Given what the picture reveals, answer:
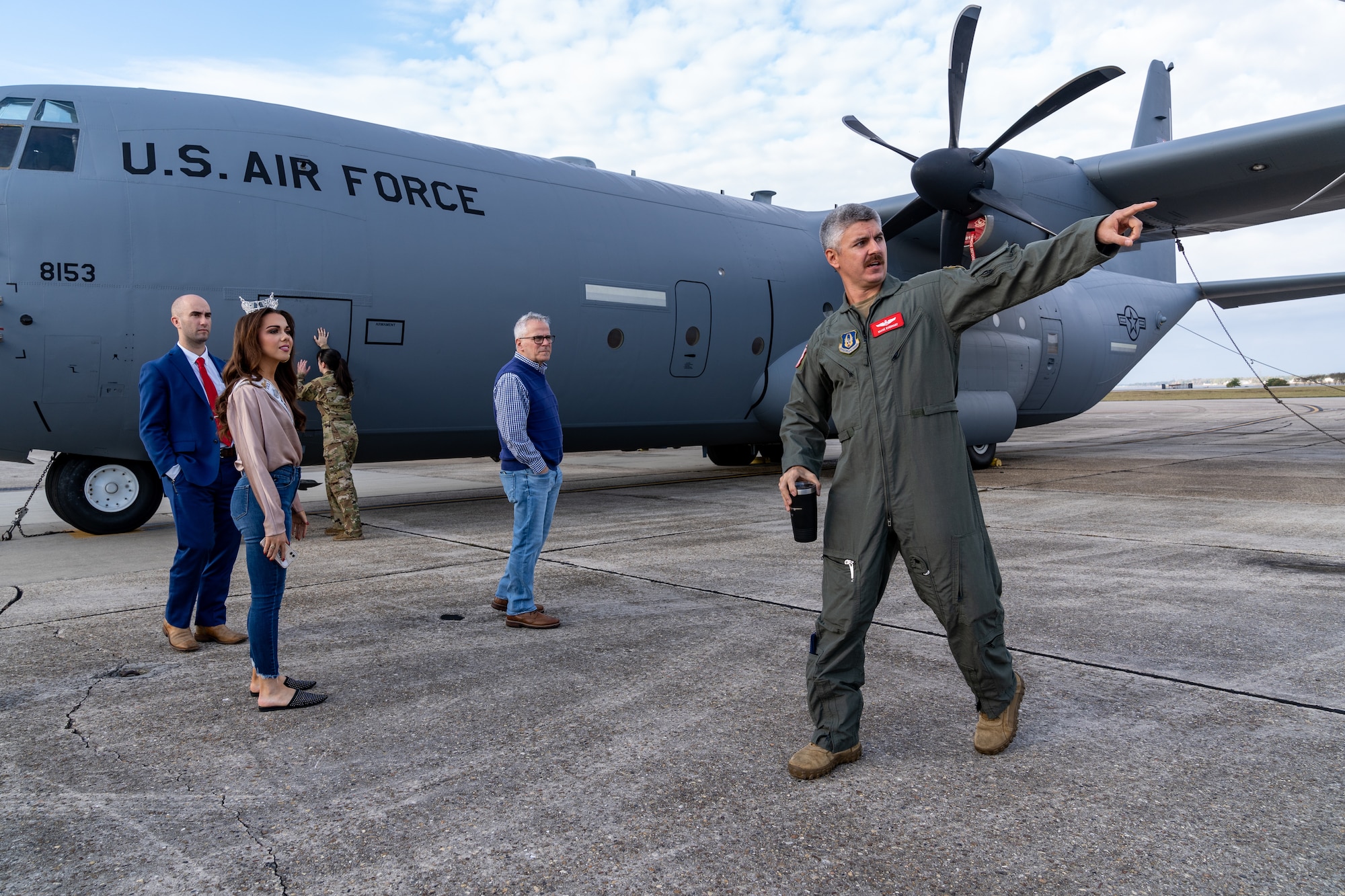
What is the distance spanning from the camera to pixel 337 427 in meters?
7.80

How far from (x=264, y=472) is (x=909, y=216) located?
1023 centimetres

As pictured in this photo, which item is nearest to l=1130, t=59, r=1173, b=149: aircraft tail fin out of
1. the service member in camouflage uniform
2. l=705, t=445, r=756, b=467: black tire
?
l=705, t=445, r=756, b=467: black tire

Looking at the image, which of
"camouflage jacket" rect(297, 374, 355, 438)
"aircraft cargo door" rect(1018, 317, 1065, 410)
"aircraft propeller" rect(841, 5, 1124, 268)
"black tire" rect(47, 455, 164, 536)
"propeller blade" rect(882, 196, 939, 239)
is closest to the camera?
"camouflage jacket" rect(297, 374, 355, 438)

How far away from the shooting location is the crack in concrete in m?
2.27

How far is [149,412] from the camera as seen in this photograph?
4.43m

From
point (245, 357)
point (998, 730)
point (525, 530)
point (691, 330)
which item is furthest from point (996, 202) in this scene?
point (245, 357)

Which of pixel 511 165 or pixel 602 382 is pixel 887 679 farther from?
pixel 511 165

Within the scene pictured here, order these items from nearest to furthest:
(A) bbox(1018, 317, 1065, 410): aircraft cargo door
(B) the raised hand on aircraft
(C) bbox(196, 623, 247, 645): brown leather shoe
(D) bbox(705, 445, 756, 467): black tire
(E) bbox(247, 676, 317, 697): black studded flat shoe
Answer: (B) the raised hand on aircraft < (E) bbox(247, 676, 317, 697): black studded flat shoe < (C) bbox(196, 623, 247, 645): brown leather shoe < (A) bbox(1018, 317, 1065, 410): aircraft cargo door < (D) bbox(705, 445, 756, 467): black tire

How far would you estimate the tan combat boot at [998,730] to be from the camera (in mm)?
2975

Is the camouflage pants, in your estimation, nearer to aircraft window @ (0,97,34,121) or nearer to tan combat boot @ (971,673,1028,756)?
aircraft window @ (0,97,34,121)

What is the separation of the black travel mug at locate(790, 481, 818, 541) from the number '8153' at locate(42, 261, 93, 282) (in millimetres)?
6674

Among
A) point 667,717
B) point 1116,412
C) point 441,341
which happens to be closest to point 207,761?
point 667,717

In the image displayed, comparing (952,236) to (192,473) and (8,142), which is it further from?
(8,142)

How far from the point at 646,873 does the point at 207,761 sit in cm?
174
